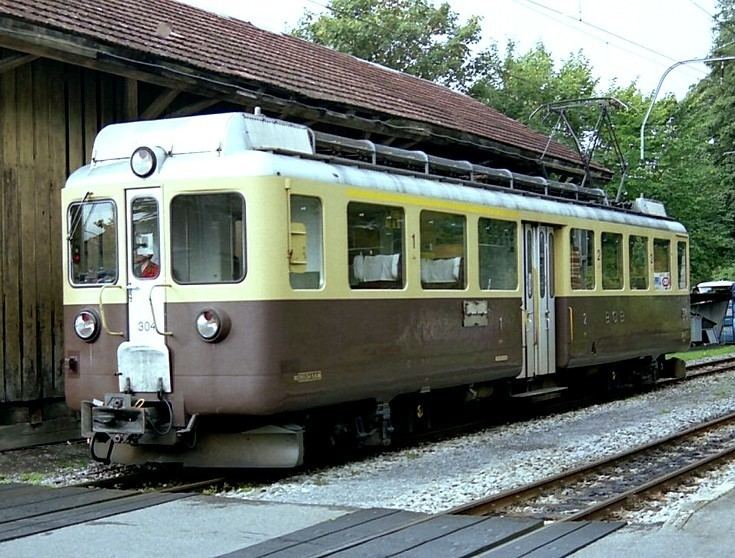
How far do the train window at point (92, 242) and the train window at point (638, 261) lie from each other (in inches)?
333

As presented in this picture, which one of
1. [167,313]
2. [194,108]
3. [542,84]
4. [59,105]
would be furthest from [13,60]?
[542,84]

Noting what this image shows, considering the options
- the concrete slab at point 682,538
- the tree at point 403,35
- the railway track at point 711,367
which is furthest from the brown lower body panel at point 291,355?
the tree at point 403,35

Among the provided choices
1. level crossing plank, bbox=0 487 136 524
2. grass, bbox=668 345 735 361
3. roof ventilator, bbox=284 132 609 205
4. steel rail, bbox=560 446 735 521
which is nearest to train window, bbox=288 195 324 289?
roof ventilator, bbox=284 132 609 205

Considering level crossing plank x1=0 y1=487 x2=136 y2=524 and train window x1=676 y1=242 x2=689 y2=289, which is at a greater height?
train window x1=676 y1=242 x2=689 y2=289

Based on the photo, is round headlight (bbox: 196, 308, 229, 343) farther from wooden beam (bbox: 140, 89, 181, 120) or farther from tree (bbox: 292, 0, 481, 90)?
tree (bbox: 292, 0, 481, 90)

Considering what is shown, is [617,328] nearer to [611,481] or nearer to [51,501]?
[611,481]

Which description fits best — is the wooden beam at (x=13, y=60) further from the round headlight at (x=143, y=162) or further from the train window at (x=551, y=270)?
the train window at (x=551, y=270)

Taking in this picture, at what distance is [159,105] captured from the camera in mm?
11664

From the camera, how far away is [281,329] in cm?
827

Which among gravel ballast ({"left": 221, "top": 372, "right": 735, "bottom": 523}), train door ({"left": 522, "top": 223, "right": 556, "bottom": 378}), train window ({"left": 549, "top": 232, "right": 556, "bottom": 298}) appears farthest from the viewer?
train window ({"left": 549, "top": 232, "right": 556, "bottom": 298})

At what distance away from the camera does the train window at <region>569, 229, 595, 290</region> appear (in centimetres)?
1320

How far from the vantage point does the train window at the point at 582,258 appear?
13203mm

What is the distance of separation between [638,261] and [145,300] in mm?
8830

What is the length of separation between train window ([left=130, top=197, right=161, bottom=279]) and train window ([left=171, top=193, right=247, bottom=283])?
0.62 feet
